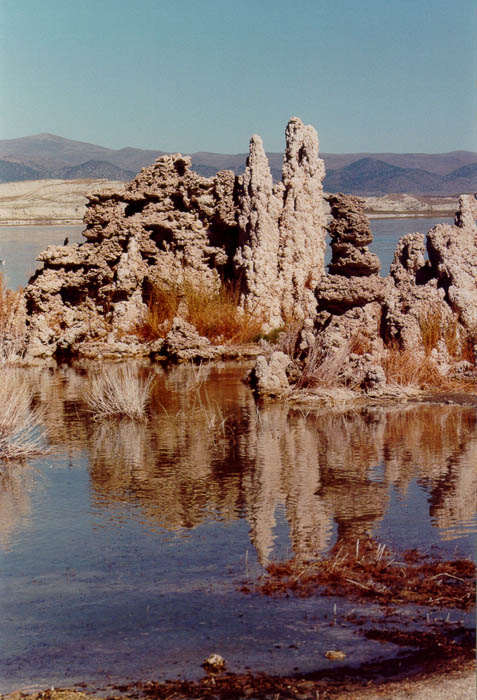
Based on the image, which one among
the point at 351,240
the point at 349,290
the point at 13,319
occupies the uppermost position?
the point at 351,240

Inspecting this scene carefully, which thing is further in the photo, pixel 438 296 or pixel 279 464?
pixel 438 296

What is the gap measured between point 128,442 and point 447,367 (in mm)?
5125

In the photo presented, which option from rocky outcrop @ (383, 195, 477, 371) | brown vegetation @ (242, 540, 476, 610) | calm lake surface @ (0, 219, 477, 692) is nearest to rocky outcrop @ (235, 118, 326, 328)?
rocky outcrop @ (383, 195, 477, 371)

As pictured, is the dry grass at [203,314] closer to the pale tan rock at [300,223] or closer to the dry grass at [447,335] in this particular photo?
the pale tan rock at [300,223]

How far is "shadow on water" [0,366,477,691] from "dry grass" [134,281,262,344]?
5.21 m

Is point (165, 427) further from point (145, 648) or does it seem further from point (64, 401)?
point (145, 648)

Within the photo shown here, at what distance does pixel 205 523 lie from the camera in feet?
25.5

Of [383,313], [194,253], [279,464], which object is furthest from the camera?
[194,253]

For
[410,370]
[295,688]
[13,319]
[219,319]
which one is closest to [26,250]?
[13,319]

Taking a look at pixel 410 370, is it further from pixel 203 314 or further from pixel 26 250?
pixel 26 250

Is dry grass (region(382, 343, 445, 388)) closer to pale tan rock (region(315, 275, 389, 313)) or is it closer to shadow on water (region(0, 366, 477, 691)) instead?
pale tan rock (region(315, 275, 389, 313))

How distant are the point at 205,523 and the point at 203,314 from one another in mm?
10556

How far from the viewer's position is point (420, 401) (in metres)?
12.6

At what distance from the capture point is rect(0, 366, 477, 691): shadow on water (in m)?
5.53
